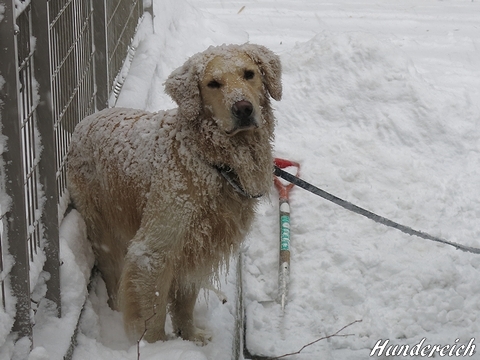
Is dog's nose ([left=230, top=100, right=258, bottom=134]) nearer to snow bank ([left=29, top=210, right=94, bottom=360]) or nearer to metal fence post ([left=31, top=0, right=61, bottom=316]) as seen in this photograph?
metal fence post ([left=31, top=0, right=61, bottom=316])

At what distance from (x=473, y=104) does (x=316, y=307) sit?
A: 338 centimetres

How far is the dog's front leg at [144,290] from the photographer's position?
395 centimetres

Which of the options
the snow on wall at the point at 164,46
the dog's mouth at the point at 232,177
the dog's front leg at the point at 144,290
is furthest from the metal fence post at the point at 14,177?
the snow on wall at the point at 164,46

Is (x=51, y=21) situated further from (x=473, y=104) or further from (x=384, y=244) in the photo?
(x=473, y=104)

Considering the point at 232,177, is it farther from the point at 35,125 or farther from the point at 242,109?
the point at 35,125

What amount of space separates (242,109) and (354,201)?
8.42ft

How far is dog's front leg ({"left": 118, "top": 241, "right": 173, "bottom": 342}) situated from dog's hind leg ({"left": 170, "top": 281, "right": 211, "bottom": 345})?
313 millimetres

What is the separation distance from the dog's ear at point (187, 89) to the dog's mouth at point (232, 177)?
0.99ft

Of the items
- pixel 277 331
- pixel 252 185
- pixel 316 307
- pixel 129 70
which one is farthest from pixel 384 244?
Answer: pixel 129 70

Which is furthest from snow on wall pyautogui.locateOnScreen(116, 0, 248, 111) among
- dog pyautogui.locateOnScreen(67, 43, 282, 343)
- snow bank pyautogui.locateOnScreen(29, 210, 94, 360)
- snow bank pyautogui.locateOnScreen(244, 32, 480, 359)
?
dog pyautogui.locateOnScreen(67, 43, 282, 343)

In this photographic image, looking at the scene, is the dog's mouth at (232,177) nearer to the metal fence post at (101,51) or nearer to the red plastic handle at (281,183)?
the red plastic handle at (281,183)

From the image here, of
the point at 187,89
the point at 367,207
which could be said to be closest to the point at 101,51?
the point at 187,89

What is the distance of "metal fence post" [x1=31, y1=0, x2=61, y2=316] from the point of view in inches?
138

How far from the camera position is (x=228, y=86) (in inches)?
148
